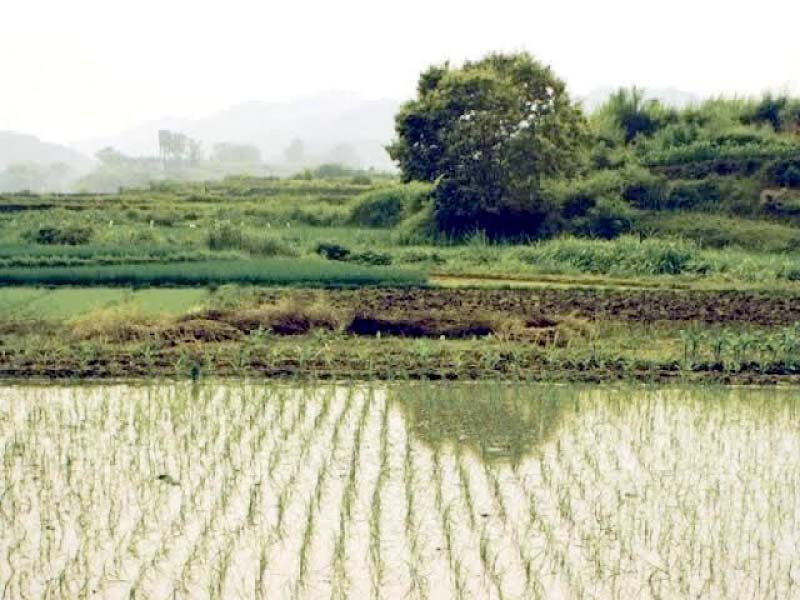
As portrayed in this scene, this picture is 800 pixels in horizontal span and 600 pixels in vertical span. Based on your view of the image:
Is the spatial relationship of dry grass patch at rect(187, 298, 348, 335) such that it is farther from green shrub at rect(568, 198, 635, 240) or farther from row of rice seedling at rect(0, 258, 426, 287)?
green shrub at rect(568, 198, 635, 240)

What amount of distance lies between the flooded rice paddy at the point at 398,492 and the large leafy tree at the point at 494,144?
1256 cm

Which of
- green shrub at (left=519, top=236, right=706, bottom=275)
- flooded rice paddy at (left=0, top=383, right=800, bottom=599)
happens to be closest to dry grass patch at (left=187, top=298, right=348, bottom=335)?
flooded rice paddy at (left=0, top=383, right=800, bottom=599)

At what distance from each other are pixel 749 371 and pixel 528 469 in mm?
3795

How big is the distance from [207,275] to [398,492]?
9.00m

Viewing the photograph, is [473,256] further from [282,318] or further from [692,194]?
[282,318]

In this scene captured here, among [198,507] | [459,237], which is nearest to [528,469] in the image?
[198,507]

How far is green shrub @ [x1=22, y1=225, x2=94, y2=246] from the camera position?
20.8 m

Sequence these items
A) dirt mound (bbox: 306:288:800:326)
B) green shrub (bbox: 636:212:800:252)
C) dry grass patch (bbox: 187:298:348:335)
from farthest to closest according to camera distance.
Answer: green shrub (bbox: 636:212:800:252) → dirt mound (bbox: 306:288:800:326) → dry grass patch (bbox: 187:298:348:335)

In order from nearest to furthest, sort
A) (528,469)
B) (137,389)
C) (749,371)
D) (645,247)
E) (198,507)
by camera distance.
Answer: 1. (198,507)
2. (528,469)
3. (137,389)
4. (749,371)
5. (645,247)

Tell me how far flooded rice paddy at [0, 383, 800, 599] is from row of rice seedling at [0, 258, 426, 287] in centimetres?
550

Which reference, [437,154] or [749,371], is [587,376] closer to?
[749,371]

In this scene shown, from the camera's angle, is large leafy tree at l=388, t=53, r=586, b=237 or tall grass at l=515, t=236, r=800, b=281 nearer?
tall grass at l=515, t=236, r=800, b=281

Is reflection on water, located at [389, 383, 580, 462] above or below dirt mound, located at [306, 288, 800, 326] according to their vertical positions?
below

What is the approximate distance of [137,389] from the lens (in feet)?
33.7
